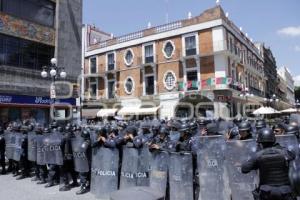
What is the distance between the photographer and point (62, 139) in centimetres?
793

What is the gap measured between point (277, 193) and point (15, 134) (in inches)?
329

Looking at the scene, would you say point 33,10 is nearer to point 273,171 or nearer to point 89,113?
point 89,113

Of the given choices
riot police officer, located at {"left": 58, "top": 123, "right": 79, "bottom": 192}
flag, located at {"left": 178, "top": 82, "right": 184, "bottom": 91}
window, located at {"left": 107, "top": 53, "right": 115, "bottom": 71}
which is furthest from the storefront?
window, located at {"left": 107, "top": 53, "right": 115, "bottom": 71}

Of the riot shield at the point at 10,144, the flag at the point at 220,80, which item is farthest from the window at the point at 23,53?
the flag at the point at 220,80

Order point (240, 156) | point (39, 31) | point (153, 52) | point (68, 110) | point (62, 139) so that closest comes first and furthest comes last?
point (240, 156)
point (62, 139)
point (39, 31)
point (68, 110)
point (153, 52)

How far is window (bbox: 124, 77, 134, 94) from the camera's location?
32.6m

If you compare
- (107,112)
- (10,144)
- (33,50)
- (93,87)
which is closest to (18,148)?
(10,144)

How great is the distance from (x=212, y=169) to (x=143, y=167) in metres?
1.53

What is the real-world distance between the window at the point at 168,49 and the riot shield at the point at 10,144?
2153 cm

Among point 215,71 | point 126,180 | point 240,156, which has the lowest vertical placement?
point 126,180

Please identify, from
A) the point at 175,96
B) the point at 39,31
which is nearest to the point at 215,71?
the point at 175,96

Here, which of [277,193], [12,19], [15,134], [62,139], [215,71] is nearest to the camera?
[277,193]

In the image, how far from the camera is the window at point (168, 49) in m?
29.7

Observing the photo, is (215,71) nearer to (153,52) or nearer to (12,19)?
(153,52)
